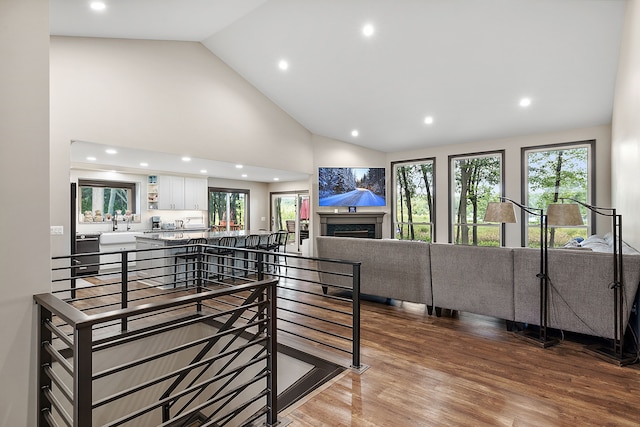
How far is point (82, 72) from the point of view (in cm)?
449

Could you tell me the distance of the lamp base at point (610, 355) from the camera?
2686 millimetres

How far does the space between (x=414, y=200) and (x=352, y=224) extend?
5.50 ft

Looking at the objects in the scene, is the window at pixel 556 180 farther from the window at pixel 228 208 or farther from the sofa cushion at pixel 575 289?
the window at pixel 228 208

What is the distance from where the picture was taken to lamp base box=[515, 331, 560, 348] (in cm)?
305

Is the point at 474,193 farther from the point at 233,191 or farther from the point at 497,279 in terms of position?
the point at 233,191

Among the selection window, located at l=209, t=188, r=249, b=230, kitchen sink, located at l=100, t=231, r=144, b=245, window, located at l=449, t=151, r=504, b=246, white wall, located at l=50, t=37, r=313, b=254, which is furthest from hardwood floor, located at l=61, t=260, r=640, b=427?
window, located at l=209, t=188, r=249, b=230

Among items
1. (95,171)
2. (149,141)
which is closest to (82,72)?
(149,141)

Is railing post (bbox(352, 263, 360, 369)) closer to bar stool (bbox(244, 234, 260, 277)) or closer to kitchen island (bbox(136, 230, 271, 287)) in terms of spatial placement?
kitchen island (bbox(136, 230, 271, 287))

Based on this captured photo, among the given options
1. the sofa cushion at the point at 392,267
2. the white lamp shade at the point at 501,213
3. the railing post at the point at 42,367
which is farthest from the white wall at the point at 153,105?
the white lamp shade at the point at 501,213

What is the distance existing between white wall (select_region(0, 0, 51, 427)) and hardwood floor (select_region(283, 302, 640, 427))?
4.74ft

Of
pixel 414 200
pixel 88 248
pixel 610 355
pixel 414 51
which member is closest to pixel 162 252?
pixel 88 248

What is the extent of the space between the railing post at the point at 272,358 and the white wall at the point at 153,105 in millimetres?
3856

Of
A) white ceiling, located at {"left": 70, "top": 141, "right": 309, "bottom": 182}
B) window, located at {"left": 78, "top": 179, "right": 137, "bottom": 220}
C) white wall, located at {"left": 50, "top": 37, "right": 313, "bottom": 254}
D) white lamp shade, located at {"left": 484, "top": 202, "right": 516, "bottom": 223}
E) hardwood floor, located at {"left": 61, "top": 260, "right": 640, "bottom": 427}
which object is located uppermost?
white wall, located at {"left": 50, "top": 37, "right": 313, "bottom": 254}

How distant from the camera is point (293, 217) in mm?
10086
